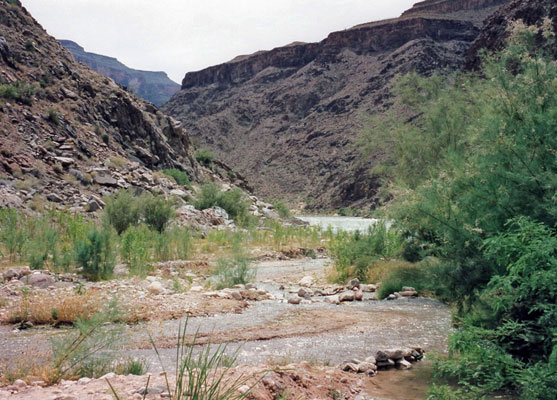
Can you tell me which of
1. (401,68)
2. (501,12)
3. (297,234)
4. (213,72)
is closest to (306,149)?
(401,68)

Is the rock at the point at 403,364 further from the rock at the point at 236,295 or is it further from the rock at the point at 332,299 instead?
the rock at the point at 236,295

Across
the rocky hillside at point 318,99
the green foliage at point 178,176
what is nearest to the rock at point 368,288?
the green foliage at point 178,176

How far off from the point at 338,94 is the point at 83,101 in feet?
263

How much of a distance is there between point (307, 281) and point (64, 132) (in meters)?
18.5

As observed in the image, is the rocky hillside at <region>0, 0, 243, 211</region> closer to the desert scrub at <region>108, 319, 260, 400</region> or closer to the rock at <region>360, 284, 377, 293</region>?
the rock at <region>360, 284, 377, 293</region>

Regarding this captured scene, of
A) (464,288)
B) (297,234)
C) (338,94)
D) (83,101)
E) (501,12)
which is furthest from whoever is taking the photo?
(338,94)

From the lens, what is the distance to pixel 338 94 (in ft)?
333

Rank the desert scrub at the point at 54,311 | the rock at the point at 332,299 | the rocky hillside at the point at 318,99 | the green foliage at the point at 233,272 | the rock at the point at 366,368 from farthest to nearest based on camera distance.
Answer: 1. the rocky hillside at the point at 318,99
2. the green foliage at the point at 233,272
3. the rock at the point at 332,299
4. the desert scrub at the point at 54,311
5. the rock at the point at 366,368

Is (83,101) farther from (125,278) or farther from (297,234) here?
(125,278)

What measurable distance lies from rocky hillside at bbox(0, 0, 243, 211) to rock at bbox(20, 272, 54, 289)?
9.23 meters

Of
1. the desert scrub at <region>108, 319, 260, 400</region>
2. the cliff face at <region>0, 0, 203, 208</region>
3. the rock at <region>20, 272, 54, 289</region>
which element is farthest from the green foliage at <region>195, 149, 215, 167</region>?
the desert scrub at <region>108, 319, 260, 400</region>

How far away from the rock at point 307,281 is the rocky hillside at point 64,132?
36.4ft

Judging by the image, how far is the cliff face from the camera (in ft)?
65.0

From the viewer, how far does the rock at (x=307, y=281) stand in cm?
1145
